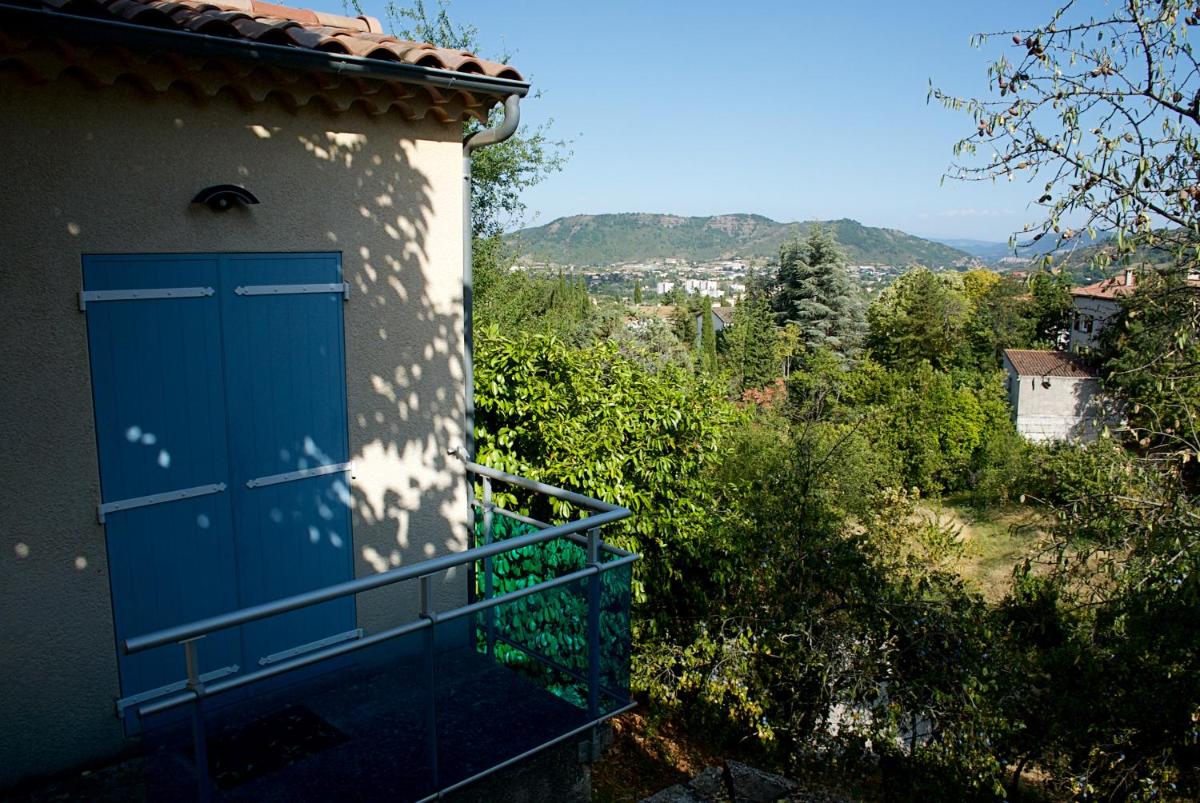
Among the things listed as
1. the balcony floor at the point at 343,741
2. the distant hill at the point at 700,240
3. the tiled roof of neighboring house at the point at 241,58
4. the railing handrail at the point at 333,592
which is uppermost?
the distant hill at the point at 700,240

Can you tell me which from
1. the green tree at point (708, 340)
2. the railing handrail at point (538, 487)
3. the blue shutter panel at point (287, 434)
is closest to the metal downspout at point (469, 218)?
the railing handrail at point (538, 487)

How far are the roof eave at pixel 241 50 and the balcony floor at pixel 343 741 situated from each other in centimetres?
286

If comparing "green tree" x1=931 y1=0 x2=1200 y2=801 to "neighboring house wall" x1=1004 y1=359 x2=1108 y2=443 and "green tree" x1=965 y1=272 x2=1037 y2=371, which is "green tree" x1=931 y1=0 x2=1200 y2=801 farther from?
"green tree" x1=965 y1=272 x2=1037 y2=371

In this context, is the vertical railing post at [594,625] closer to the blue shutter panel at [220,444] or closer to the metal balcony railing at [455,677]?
the metal balcony railing at [455,677]

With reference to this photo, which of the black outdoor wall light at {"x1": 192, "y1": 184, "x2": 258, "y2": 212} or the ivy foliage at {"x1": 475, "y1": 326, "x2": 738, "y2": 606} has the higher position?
the black outdoor wall light at {"x1": 192, "y1": 184, "x2": 258, "y2": 212}

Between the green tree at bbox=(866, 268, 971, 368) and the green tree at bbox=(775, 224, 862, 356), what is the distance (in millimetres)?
1676

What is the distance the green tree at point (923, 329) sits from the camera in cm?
Result: 4428

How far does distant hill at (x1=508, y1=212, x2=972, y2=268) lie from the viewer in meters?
133

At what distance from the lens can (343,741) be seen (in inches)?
148

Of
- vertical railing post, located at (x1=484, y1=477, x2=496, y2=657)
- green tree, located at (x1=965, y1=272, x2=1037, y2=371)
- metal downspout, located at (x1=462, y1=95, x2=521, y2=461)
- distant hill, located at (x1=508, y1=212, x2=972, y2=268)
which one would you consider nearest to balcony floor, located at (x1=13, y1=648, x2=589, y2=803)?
vertical railing post, located at (x1=484, y1=477, x2=496, y2=657)

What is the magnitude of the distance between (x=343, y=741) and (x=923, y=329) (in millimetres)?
45229

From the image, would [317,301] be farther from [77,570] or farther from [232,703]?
[232,703]

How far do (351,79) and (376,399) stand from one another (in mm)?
1813

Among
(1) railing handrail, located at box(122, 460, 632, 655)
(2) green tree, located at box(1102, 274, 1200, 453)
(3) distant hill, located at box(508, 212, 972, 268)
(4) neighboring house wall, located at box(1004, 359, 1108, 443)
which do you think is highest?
(3) distant hill, located at box(508, 212, 972, 268)
